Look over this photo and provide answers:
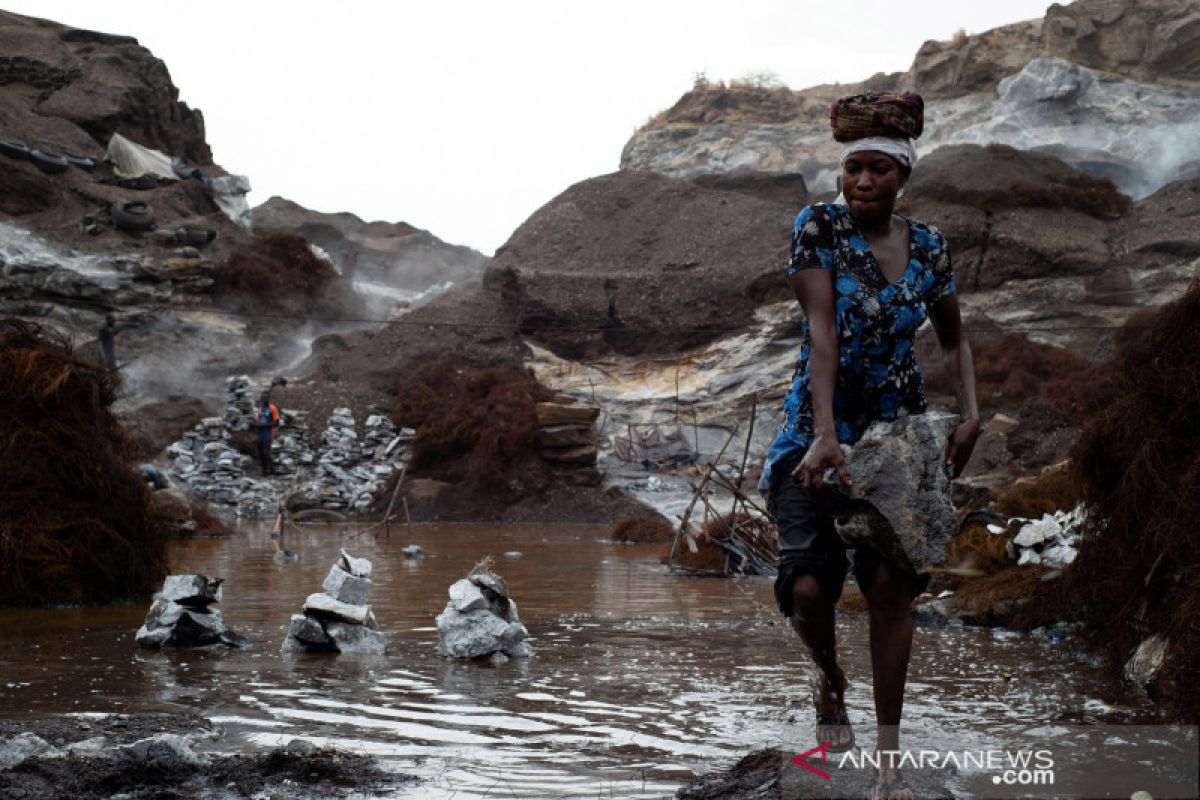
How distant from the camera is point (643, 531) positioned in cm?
1709

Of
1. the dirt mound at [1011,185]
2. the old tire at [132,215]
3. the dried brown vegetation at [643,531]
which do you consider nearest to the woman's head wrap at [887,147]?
the dried brown vegetation at [643,531]

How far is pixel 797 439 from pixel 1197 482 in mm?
2063

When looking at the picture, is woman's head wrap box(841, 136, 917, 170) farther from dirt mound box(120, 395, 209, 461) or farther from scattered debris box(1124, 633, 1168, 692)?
dirt mound box(120, 395, 209, 461)

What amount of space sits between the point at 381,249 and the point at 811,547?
6942 centimetres

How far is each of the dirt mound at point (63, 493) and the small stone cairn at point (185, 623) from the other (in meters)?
2.00

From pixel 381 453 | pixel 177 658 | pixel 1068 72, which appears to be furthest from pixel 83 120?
pixel 177 658

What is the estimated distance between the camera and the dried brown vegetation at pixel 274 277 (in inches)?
1453

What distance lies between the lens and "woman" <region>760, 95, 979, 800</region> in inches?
126

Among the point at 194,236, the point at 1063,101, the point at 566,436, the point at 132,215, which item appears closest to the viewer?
the point at 566,436

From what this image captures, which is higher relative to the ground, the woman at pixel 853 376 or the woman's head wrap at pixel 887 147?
the woman's head wrap at pixel 887 147

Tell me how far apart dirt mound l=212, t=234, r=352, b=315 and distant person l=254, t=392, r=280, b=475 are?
11.6 meters

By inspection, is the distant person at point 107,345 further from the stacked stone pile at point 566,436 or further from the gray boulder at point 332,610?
the gray boulder at point 332,610

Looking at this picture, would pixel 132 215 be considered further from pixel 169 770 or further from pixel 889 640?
pixel 889 640

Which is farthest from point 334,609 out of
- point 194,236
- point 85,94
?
point 85,94
